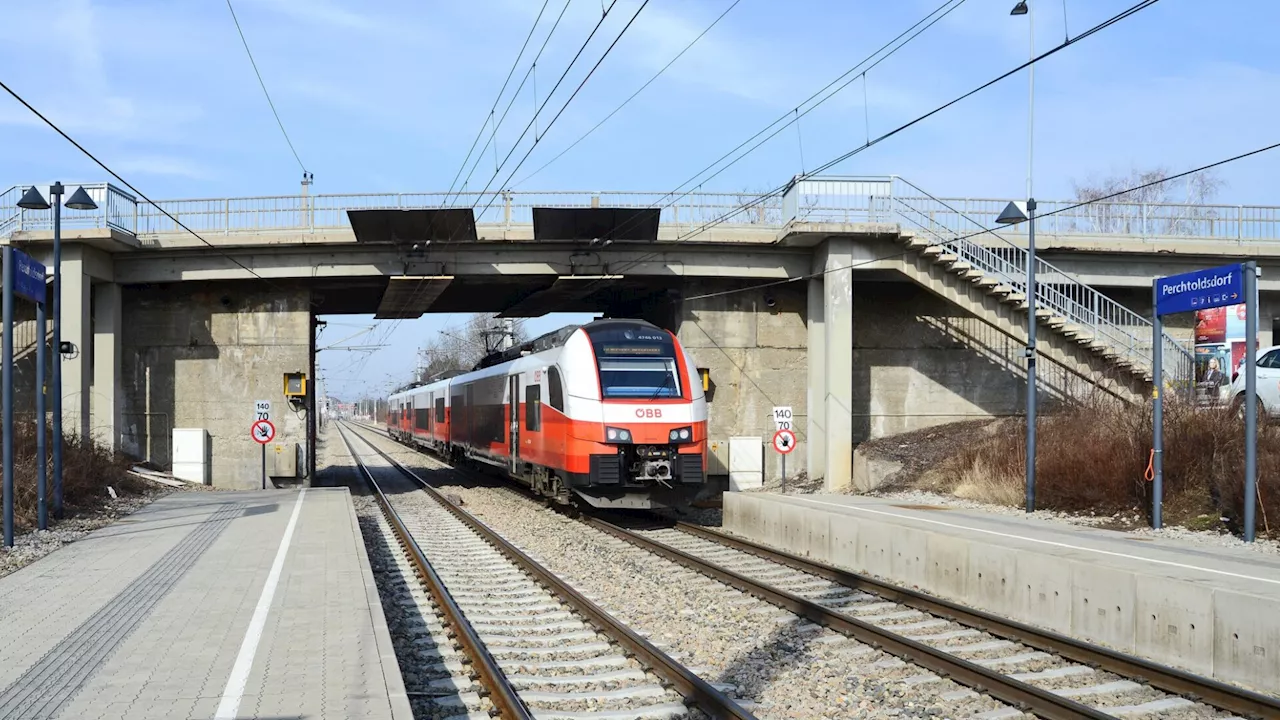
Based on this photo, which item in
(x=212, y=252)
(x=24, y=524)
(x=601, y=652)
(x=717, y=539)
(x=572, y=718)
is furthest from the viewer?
(x=212, y=252)

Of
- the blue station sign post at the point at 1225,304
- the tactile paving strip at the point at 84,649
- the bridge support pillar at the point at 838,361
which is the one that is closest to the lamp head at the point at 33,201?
the tactile paving strip at the point at 84,649

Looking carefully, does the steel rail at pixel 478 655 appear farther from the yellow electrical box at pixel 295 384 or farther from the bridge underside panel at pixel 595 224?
the yellow electrical box at pixel 295 384

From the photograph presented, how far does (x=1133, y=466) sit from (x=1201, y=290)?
12.3 feet

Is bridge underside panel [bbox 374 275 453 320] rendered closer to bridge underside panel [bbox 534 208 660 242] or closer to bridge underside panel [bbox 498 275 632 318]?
bridge underside panel [bbox 534 208 660 242]

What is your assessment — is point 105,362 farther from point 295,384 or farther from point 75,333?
point 295,384

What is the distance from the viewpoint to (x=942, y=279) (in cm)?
2381

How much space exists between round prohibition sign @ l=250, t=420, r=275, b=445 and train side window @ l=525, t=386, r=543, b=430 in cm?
701

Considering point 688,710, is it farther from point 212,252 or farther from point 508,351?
point 212,252

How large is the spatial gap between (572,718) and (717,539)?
10.2m

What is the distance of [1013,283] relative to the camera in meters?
24.5

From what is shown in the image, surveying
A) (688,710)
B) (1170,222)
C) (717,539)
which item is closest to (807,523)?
(717,539)

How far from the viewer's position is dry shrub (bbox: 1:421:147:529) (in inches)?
648

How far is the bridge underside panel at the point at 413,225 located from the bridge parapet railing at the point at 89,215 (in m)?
5.54

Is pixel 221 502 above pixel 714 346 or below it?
below
